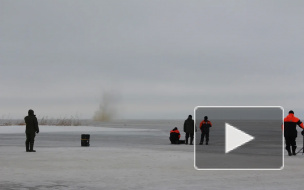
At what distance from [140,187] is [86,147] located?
14596mm

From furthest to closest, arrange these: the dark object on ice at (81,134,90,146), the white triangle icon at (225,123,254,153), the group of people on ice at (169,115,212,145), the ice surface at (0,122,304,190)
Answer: the group of people on ice at (169,115,212,145), the dark object on ice at (81,134,90,146), the ice surface at (0,122,304,190), the white triangle icon at (225,123,254,153)

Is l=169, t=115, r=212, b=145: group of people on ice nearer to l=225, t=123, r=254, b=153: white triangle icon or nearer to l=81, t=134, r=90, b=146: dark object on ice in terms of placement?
l=81, t=134, r=90, b=146: dark object on ice

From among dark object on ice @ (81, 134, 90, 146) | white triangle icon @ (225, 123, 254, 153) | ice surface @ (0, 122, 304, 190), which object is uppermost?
white triangle icon @ (225, 123, 254, 153)

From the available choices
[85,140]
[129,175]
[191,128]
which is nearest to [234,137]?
[129,175]

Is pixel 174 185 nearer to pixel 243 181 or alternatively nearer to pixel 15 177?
pixel 243 181

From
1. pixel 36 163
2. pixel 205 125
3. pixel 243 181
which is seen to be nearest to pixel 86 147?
pixel 205 125

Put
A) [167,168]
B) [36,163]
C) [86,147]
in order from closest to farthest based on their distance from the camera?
[167,168] < [36,163] < [86,147]

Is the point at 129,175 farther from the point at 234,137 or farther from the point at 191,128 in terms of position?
the point at 191,128

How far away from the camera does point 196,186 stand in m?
12.2

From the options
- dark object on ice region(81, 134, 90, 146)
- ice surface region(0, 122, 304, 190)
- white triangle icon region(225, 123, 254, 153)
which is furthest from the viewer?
dark object on ice region(81, 134, 90, 146)

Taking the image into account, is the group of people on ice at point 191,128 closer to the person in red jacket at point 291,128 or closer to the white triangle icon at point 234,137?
the person in red jacket at point 291,128

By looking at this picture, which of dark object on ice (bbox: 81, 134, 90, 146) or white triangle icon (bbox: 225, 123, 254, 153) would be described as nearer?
white triangle icon (bbox: 225, 123, 254, 153)

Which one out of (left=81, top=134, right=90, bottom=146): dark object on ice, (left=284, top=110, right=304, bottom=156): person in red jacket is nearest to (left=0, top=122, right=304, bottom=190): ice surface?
(left=284, top=110, right=304, bottom=156): person in red jacket

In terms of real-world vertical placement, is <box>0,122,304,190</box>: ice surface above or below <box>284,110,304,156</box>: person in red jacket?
below
